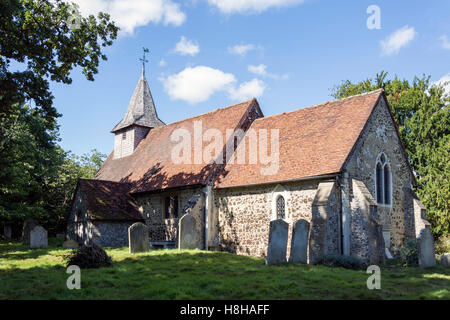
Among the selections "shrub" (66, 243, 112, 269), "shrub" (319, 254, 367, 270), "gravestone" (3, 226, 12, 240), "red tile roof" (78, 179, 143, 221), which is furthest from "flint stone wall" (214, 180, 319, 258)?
"gravestone" (3, 226, 12, 240)

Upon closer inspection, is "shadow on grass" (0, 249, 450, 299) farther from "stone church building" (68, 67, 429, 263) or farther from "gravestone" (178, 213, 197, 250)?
"gravestone" (178, 213, 197, 250)

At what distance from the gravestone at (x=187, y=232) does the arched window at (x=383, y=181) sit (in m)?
8.84

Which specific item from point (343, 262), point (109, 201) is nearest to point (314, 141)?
point (343, 262)

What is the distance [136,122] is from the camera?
30766 millimetres

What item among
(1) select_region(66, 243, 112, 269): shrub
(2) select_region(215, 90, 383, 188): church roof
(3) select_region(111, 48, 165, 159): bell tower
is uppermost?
(3) select_region(111, 48, 165, 159): bell tower

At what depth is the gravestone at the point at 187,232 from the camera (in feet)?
59.4

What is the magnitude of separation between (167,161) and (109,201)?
4211mm

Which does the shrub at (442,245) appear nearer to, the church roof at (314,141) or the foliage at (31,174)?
the church roof at (314,141)

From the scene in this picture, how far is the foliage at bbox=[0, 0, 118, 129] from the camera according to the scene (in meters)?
15.2

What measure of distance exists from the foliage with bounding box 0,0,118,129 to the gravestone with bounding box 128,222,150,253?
6.14 metres
